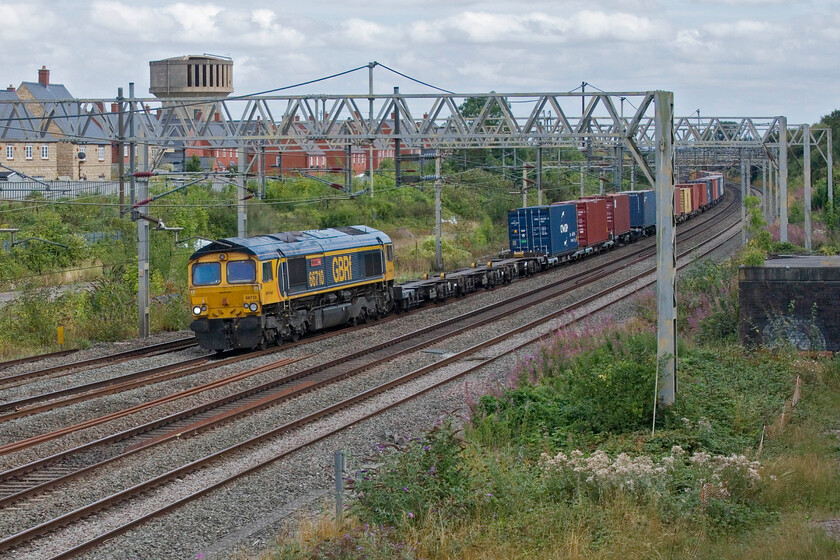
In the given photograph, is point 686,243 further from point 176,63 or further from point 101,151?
point 176,63

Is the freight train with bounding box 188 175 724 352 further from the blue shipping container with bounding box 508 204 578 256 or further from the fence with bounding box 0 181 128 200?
the fence with bounding box 0 181 128 200

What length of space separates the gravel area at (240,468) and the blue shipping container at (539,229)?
733 inches

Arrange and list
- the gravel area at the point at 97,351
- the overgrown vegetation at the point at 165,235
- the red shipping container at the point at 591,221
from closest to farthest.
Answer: the gravel area at the point at 97,351 → the overgrown vegetation at the point at 165,235 → the red shipping container at the point at 591,221

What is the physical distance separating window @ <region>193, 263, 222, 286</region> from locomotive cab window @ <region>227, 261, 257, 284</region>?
268 millimetres

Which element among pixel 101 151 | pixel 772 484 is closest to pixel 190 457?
pixel 772 484

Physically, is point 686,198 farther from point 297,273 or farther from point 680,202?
point 297,273

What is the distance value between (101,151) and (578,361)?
66.0 meters

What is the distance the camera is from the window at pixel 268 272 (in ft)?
74.5

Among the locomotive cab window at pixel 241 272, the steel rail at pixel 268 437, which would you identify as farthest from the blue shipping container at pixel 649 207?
the locomotive cab window at pixel 241 272

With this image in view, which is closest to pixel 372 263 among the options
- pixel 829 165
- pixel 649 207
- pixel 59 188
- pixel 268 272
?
pixel 268 272

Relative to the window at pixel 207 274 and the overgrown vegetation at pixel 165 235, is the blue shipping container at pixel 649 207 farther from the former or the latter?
the window at pixel 207 274

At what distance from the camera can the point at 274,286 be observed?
23.1 m

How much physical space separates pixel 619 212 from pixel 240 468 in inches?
1597

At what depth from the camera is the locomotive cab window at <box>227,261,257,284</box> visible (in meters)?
22.5
